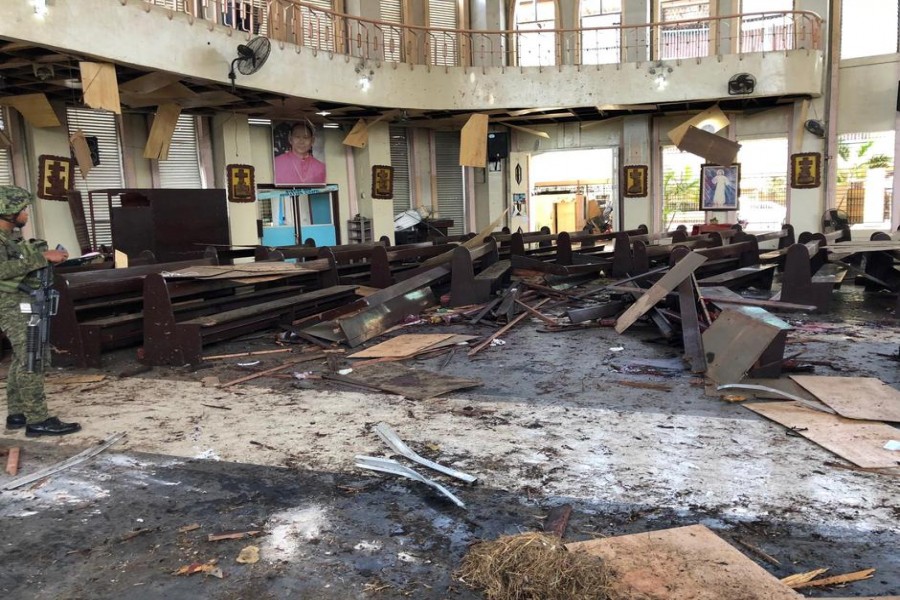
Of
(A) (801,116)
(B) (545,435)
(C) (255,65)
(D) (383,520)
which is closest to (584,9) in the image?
(A) (801,116)

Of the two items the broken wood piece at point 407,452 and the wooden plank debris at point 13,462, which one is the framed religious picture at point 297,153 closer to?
the wooden plank debris at point 13,462

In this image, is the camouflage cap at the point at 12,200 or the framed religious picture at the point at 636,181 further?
the framed religious picture at the point at 636,181

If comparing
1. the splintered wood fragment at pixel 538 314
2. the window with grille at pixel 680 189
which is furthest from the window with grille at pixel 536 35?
the splintered wood fragment at pixel 538 314

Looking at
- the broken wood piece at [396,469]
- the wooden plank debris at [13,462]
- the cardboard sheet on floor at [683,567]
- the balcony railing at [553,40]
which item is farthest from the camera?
the balcony railing at [553,40]

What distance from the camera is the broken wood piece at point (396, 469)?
11.1 ft

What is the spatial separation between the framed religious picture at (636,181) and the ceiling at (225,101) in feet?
4.67

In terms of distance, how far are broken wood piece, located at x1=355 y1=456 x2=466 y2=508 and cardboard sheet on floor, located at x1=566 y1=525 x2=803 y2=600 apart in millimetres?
810

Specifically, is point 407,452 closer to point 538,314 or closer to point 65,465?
point 65,465

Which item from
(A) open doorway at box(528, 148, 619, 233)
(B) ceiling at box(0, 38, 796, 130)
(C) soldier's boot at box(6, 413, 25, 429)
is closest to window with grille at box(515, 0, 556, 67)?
(B) ceiling at box(0, 38, 796, 130)

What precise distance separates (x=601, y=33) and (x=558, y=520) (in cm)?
1598

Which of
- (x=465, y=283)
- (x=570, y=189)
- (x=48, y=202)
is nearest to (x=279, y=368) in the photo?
(x=465, y=283)

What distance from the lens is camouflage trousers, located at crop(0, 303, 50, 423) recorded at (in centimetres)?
443

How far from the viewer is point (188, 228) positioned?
11555mm

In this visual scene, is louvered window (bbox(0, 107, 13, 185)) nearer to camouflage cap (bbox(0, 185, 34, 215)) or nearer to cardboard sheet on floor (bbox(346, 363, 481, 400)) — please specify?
camouflage cap (bbox(0, 185, 34, 215))
